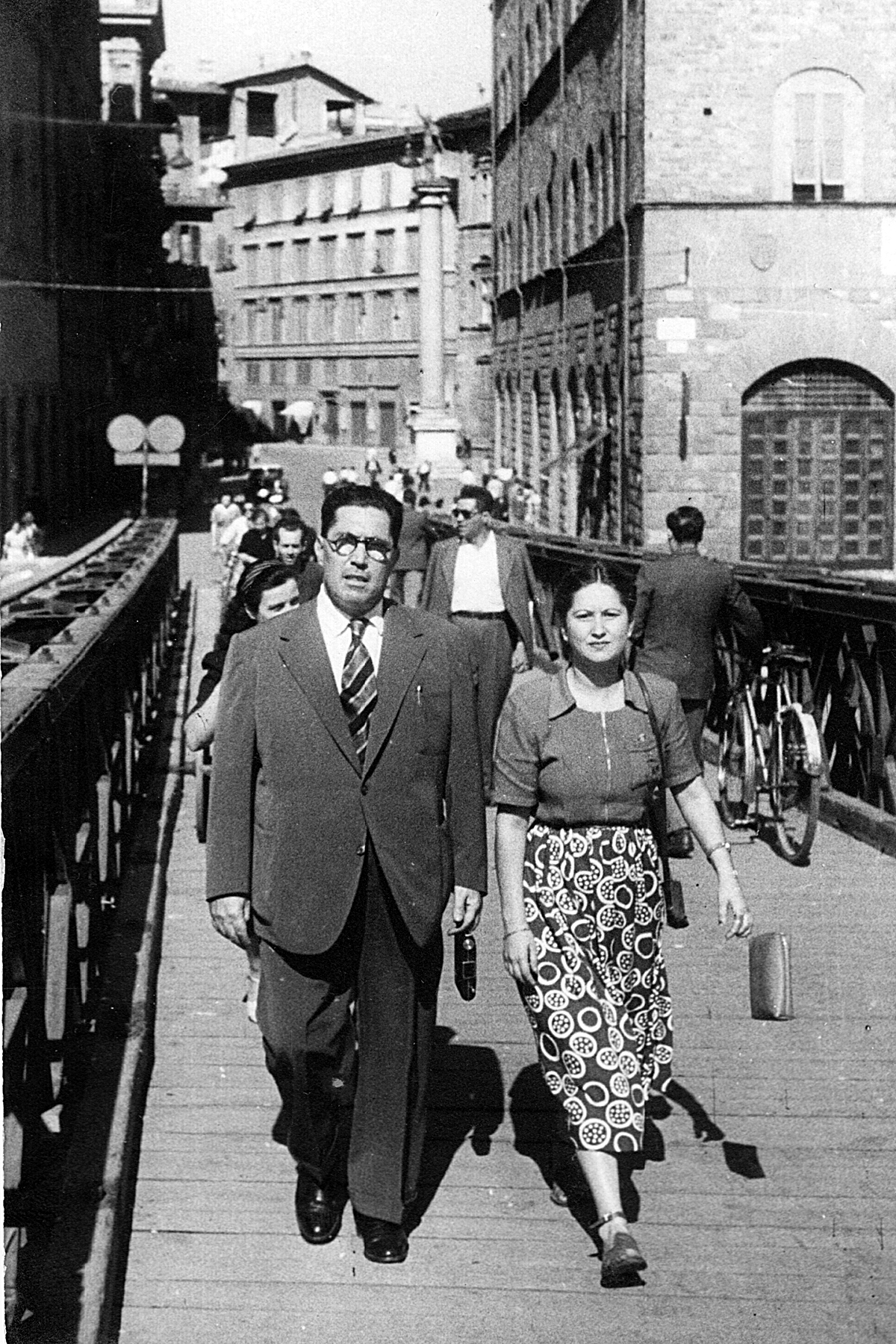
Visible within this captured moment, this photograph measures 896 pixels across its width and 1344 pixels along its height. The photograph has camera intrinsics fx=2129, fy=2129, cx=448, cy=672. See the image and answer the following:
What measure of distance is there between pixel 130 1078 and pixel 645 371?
889 inches

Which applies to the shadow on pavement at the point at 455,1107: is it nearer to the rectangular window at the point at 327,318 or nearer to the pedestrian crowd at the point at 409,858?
the pedestrian crowd at the point at 409,858

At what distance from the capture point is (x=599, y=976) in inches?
204

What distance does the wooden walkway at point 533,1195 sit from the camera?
464 centimetres

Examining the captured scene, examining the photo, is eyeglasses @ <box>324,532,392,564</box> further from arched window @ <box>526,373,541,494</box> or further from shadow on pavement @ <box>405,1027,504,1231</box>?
arched window @ <box>526,373,541,494</box>

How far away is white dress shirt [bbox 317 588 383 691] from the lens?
503 cm

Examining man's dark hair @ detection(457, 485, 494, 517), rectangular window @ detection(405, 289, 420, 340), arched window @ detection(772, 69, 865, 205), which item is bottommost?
man's dark hair @ detection(457, 485, 494, 517)

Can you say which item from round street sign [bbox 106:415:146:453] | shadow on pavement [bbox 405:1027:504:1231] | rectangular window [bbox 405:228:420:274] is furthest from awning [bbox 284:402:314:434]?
shadow on pavement [bbox 405:1027:504:1231]

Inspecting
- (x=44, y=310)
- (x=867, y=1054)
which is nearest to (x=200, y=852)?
(x=867, y=1054)

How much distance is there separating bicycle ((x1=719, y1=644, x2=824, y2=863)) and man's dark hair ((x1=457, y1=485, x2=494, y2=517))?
1576 millimetres

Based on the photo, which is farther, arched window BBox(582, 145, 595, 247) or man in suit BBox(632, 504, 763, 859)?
arched window BBox(582, 145, 595, 247)

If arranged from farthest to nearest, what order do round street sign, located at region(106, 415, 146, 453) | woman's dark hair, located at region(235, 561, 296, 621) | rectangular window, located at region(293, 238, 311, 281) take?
1. rectangular window, located at region(293, 238, 311, 281)
2. round street sign, located at region(106, 415, 146, 453)
3. woman's dark hair, located at region(235, 561, 296, 621)

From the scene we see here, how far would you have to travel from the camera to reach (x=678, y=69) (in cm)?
2689

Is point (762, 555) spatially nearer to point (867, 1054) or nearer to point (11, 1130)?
point (867, 1054)

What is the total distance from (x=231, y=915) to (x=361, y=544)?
928 mm
